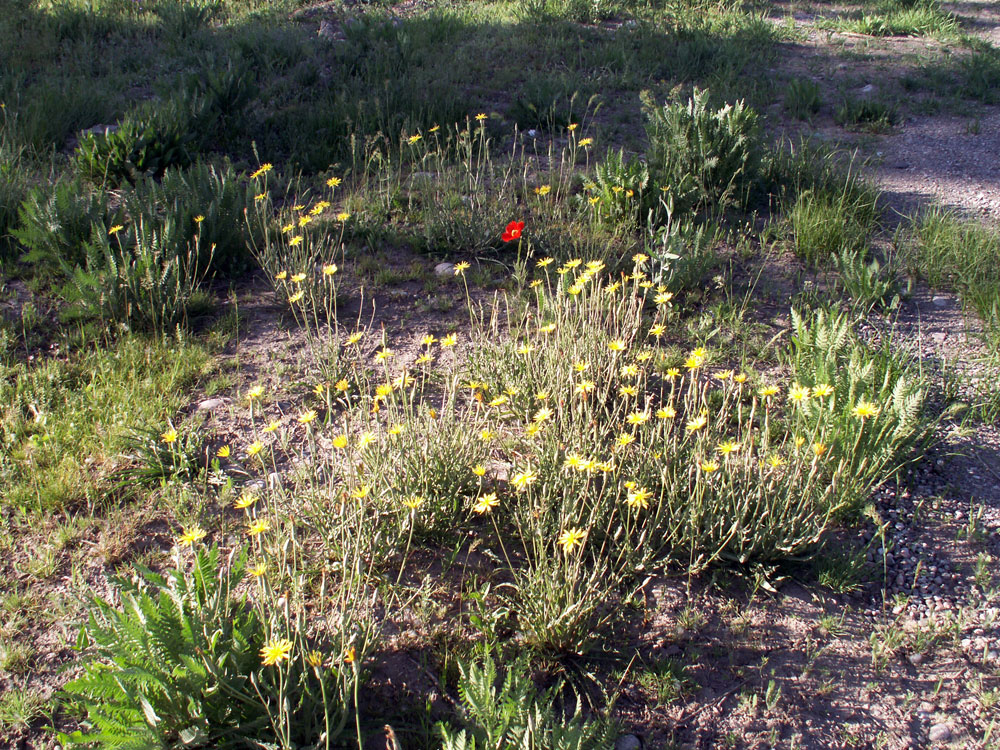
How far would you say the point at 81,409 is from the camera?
346 centimetres


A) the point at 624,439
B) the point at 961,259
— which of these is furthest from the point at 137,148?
the point at 961,259

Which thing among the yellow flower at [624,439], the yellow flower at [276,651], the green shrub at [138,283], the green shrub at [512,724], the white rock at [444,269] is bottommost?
the green shrub at [512,724]

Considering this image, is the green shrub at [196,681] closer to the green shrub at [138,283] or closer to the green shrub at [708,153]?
the green shrub at [138,283]

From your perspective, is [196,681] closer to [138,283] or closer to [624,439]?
[624,439]

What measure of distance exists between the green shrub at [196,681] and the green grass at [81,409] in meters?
1.08

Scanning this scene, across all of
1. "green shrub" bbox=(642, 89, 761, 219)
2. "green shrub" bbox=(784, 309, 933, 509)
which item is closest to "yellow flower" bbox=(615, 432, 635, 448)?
"green shrub" bbox=(784, 309, 933, 509)

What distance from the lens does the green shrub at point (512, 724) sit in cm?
196

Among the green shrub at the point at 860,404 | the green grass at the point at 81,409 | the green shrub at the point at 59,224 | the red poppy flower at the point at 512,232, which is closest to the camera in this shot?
the green shrub at the point at 860,404

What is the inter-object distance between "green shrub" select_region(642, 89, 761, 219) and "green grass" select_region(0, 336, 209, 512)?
320 centimetres

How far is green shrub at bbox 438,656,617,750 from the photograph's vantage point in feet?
6.44

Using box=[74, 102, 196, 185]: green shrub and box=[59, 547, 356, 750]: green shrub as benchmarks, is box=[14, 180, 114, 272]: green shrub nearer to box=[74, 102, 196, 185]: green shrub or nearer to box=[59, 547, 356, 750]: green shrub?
box=[74, 102, 196, 185]: green shrub

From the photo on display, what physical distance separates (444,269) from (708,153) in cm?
194

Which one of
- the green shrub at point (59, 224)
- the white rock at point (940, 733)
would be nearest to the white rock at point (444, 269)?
the green shrub at point (59, 224)

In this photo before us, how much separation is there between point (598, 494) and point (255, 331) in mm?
2235
